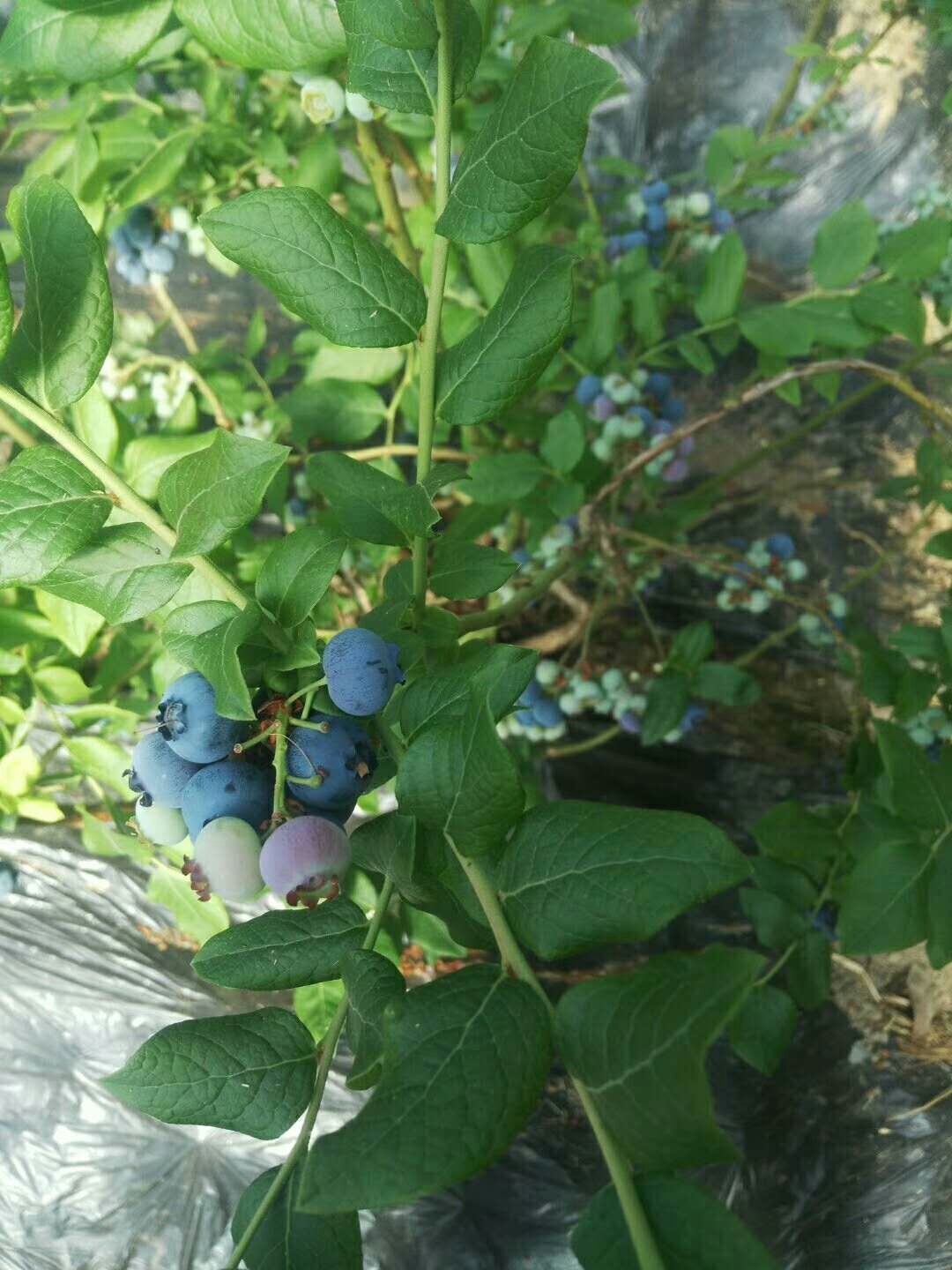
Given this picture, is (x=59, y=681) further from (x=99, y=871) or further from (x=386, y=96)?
(x=386, y=96)

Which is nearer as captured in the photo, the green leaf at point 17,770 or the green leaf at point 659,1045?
the green leaf at point 659,1045

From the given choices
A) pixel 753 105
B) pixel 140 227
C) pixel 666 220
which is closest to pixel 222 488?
pixel 140 227

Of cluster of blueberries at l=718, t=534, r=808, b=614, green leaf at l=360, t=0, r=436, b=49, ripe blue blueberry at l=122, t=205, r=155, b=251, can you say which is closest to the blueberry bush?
green leaf at l=360, t=0, r=436, b=49

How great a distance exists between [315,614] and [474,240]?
30.8 inches

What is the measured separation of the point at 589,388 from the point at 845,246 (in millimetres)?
306

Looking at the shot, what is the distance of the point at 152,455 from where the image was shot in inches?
32.1

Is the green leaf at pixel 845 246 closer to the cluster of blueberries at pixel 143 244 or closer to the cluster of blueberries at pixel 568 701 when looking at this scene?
the cluster of blueberries at pixel 568 701

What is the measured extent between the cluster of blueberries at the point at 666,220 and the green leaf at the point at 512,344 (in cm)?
81

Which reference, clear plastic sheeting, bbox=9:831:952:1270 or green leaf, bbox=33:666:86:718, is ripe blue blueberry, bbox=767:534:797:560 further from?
green leaf, bbox=33:666:86:718

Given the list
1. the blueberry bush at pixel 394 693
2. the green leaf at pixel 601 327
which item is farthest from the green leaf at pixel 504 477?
the green leaf at pixel 601 327

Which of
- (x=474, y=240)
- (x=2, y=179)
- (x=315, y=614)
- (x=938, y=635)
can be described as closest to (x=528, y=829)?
(x=474, y=240)

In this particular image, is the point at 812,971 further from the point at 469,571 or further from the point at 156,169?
the point at 156,169

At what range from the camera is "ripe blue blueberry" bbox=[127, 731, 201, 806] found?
1.66 feet

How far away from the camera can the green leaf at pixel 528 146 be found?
1.29 feet
